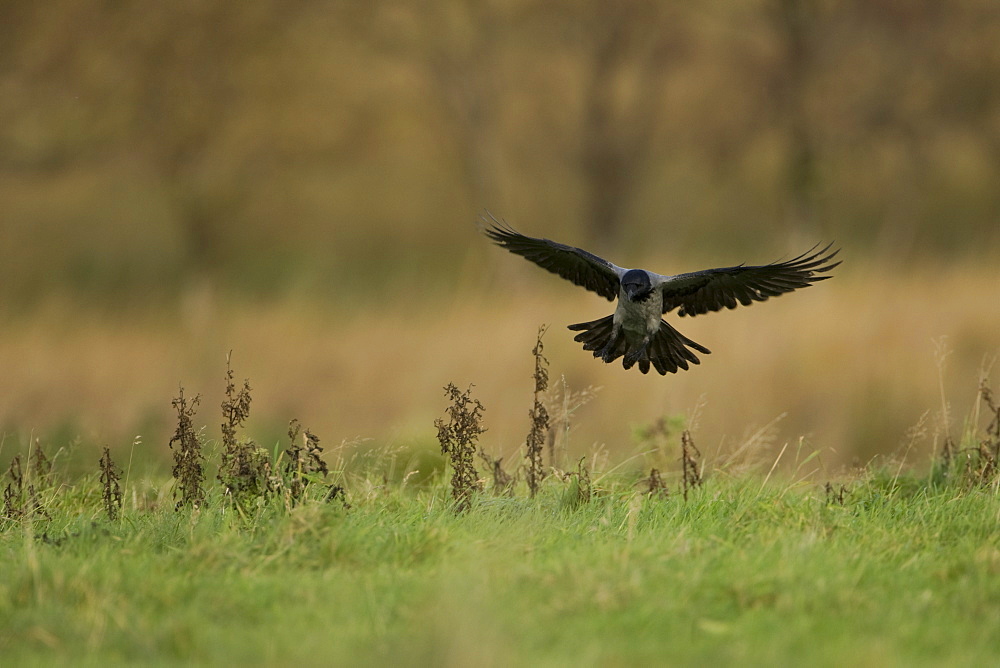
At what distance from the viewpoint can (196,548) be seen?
147 inches

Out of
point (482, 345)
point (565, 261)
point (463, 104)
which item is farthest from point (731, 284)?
point (463, 104)

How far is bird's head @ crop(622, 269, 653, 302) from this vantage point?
4.77 meters

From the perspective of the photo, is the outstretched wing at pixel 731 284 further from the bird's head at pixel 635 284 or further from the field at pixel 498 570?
the field at pixel 498 570

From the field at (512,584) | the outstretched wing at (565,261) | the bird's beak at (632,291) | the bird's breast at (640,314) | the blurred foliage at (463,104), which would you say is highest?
the blurred foliage at (463,104)

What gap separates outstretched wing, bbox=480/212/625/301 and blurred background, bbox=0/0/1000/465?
167 centimetres

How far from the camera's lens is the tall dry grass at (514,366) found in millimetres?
8617

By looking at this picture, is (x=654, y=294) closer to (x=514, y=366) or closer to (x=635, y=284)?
(x=635, y=284)

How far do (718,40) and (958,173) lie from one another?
7292mm

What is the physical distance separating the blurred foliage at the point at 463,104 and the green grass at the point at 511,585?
7.94m

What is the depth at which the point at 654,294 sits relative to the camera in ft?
16.6

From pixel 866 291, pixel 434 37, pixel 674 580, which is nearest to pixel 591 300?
pixel 866 291

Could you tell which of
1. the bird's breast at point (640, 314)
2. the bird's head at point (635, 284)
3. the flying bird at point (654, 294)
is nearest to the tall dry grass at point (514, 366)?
the flying bird at point (654, 294)

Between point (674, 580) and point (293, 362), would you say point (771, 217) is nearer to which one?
point (293, 362)

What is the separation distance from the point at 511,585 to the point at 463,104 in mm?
10517
